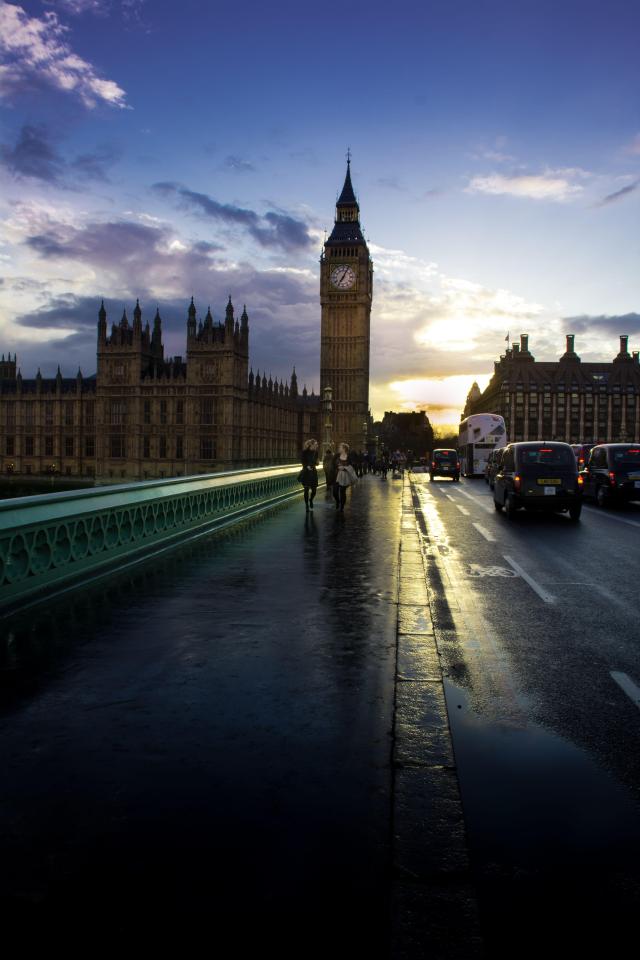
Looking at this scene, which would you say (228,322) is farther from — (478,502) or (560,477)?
(560,477)

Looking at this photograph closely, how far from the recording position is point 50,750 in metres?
3.76

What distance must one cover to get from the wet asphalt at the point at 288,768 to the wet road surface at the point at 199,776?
0.01m

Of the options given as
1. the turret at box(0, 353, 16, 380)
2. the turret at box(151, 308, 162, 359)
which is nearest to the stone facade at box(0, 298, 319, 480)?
the turret at box(151, 308, 162, 359)

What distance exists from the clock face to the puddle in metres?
127

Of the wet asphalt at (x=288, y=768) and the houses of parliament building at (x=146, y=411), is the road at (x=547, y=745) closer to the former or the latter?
the wet asphalt at (x=288, y=768)

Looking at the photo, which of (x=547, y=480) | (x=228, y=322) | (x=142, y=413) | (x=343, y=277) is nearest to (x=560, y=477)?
(x=547, y=480)

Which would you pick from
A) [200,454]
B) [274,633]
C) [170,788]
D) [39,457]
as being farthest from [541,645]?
[39,457]

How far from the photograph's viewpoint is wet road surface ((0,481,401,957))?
2479 mm

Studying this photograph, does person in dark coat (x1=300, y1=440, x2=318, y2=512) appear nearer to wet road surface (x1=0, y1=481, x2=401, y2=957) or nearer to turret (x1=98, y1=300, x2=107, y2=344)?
wet road surface (x1=0, y1=481, x2=401, y2=957)

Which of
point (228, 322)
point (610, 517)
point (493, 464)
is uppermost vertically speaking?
point (228, 322)

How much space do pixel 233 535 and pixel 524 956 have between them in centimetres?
1160

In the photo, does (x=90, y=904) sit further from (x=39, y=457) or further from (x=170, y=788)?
(x=39, y=457)

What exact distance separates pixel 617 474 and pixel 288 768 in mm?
20031

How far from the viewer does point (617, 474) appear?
2144cm
